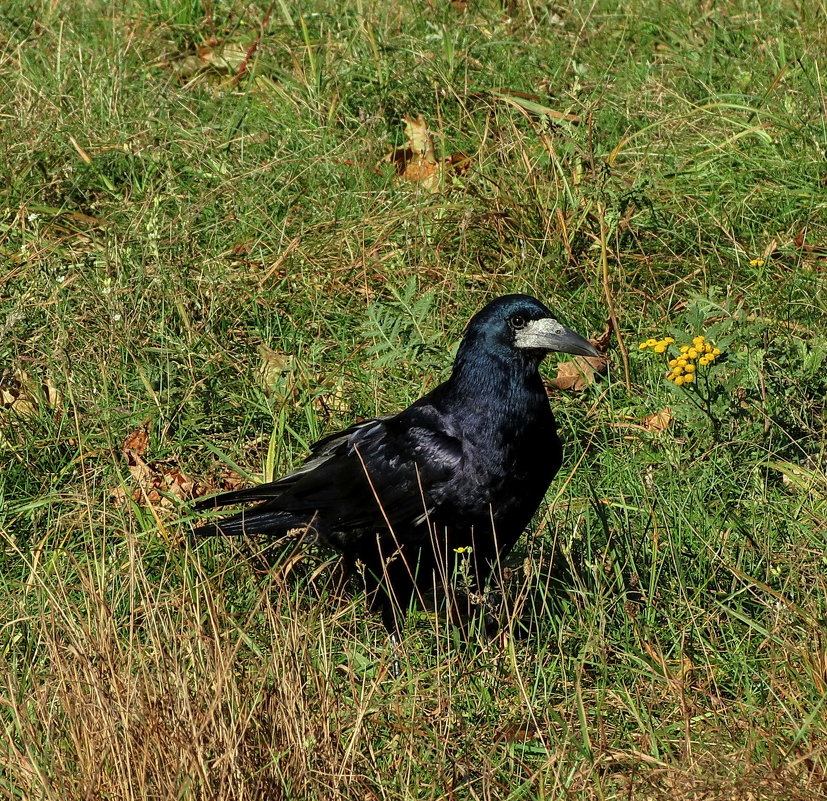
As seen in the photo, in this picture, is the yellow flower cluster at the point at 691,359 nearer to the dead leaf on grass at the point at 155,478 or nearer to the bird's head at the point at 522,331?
the bird's head at the point at 522,331

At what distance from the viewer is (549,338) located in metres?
3.95

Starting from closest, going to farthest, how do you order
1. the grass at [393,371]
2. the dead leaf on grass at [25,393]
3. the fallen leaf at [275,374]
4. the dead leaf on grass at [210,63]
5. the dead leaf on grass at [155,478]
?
Answer: the grass at [393,371], the dead leaf on grass at [155,478], the dead leaf on grass at [25,393], the fallen leaf at [275,374], the dead leaf on grass at [210,63]

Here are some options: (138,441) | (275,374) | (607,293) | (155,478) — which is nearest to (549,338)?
(607,293)

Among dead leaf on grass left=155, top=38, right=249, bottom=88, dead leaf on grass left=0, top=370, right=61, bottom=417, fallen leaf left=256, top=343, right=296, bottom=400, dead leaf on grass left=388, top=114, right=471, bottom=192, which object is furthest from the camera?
dead leaf on grass left=155, top=38, right=249, bottom=88

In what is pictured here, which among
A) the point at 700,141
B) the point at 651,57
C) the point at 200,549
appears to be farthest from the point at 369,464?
the point at 651,57

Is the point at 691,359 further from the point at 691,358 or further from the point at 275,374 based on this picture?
the point at 275,374

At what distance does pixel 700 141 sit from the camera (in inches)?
226

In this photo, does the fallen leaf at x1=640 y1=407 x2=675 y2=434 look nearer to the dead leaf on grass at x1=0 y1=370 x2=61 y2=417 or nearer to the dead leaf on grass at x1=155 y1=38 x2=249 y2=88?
the dead leaf on grass at x1=0 y1=370 x2=61 y2=417

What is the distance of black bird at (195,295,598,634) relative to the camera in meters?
3.86

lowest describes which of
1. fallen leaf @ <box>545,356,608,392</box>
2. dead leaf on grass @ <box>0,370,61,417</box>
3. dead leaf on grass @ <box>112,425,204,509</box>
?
fallen leaf @ <box>545,356,608,392</box>

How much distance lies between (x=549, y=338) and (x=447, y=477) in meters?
0.53

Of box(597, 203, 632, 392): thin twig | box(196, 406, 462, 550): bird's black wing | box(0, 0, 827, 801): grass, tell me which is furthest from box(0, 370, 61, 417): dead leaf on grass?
box(597, 203, 632, 392): thin twig

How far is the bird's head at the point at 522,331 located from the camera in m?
3.96

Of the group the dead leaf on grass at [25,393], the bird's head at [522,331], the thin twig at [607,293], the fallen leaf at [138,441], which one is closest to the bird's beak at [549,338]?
the bird's head at [522,331]
